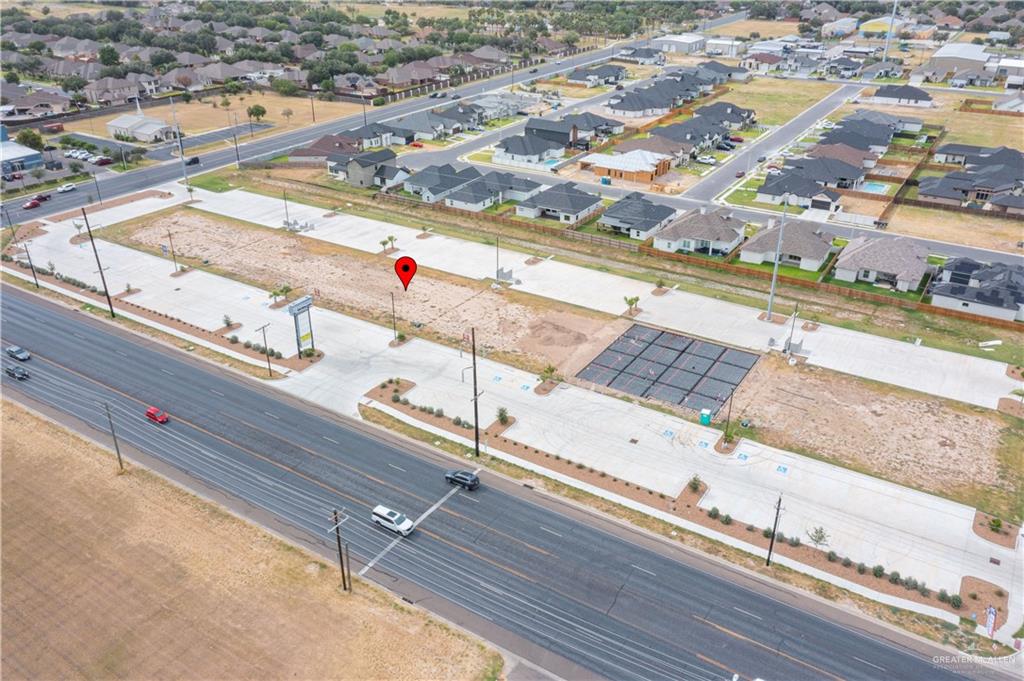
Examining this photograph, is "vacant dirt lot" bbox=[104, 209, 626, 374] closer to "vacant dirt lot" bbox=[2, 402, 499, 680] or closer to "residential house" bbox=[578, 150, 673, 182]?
"vacant dirt lot" bbox=[2, 402, 499, 680]

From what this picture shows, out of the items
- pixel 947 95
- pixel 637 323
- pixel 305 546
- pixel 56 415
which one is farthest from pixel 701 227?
pixel 947 95

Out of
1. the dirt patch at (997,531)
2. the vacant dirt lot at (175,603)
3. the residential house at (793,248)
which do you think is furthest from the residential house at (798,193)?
the vacant dirt lot at (175,603)

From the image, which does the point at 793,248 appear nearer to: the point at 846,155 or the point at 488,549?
the point at 846,155

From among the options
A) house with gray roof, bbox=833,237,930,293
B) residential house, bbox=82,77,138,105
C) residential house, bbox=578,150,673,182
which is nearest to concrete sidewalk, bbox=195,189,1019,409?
house with gray roof, bbox=833,237,930,293

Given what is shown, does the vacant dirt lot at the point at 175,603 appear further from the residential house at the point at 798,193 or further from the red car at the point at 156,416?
the residential house at the point at 798,193

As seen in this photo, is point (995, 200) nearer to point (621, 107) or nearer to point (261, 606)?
point (621, 107)

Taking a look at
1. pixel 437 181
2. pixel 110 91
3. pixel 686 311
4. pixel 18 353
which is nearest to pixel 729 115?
pixel 437 181
